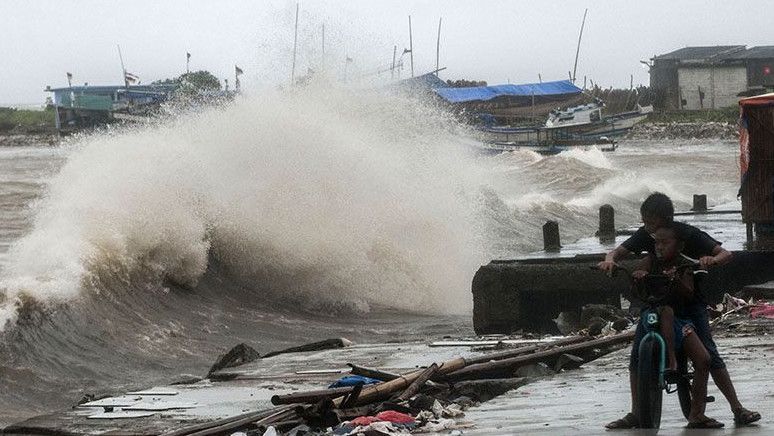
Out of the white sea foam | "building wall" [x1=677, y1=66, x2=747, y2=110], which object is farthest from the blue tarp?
the white sea foam

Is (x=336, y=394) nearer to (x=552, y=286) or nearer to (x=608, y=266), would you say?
(x=608, y=266)

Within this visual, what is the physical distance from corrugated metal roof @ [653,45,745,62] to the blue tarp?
40.7ft

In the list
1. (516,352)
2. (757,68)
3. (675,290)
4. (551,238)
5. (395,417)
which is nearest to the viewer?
(675,290)

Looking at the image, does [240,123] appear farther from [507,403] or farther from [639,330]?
[639,330]

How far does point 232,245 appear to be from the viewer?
23141 mm

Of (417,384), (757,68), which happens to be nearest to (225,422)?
(417,384)

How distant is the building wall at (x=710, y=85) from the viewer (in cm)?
9012

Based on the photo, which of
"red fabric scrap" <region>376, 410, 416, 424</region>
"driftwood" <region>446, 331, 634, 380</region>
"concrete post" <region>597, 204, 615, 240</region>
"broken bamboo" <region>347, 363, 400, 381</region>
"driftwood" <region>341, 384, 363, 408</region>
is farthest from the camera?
"concrete post" <region>597, 204, 615, 240</region>

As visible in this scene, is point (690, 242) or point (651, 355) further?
point (690, 242)

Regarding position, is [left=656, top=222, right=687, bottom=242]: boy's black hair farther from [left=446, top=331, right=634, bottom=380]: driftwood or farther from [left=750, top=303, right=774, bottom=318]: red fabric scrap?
[left=750, top=303, right=774, bottom=318]: red fabric scrap

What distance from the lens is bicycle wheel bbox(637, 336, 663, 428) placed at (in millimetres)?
7199

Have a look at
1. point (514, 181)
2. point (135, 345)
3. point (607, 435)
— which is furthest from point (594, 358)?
point (514, 181)

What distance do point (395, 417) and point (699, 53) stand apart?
9079cm

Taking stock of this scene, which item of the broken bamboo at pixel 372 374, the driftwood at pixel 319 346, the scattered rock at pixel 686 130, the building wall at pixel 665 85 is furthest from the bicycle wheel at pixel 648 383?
the building wall at pixel 665 85
